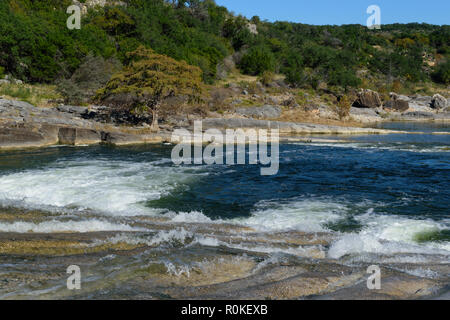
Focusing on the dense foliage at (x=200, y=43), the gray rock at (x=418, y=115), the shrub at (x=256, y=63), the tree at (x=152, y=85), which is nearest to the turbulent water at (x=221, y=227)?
the tree at (x=152, y=85)

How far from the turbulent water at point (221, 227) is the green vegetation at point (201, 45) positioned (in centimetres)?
2565

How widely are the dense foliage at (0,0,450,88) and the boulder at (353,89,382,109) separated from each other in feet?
30.8

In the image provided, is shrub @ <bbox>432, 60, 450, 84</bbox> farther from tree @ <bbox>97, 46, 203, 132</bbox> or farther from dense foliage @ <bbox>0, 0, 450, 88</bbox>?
tree @ <bbox>97, 46, 203, 132</bbox>

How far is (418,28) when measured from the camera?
172 metres

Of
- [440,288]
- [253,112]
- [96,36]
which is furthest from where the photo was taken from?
[96,36]

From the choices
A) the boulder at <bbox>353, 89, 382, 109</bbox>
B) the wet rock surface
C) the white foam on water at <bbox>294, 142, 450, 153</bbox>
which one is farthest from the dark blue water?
the boulder at <bbox>353, 89, 382, 109</bbox>

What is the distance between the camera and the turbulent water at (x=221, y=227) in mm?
5242

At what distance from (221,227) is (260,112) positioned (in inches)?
1452

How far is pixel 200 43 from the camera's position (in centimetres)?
7119

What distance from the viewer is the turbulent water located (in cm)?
524

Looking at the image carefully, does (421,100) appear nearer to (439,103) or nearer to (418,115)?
(439,103)

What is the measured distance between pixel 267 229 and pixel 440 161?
15142mm
